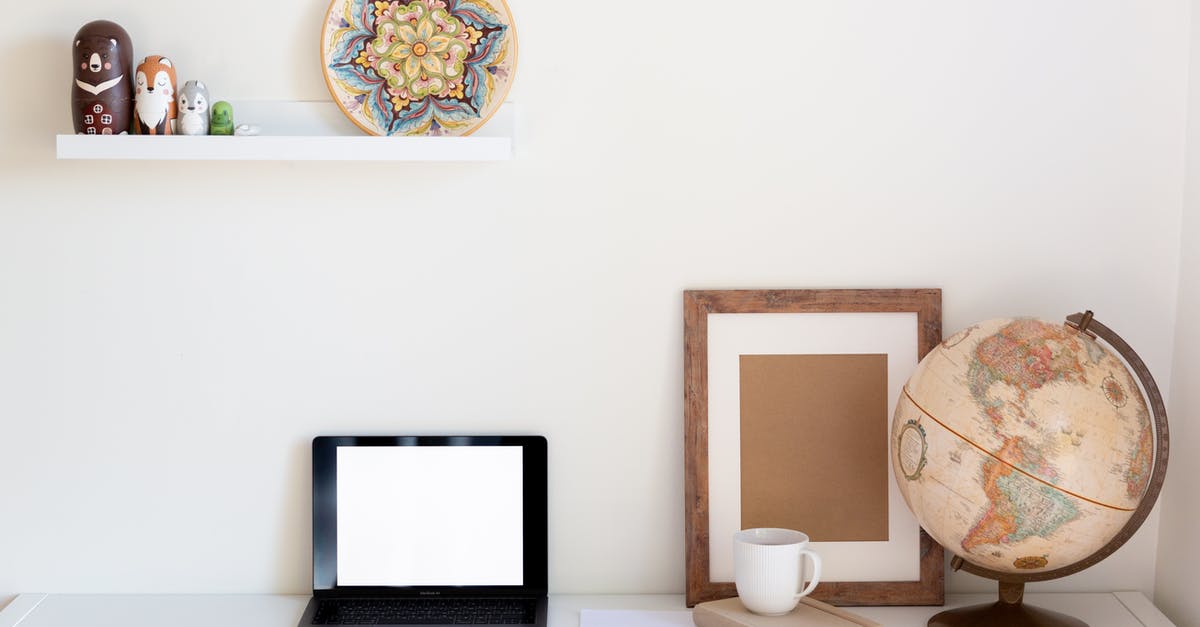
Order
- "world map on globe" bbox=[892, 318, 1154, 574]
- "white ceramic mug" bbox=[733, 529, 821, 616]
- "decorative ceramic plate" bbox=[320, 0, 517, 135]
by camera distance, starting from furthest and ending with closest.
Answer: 1. "decorative ceramic plate" bbox=[320, 0, 517, 135]
2. "white ceramic mug" bbox=[733, 529, 821, 616]
3. "world map on globe" bbox=[892, 318, 1154, 574]

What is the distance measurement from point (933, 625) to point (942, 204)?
569 millimetres

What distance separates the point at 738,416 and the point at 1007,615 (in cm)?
43

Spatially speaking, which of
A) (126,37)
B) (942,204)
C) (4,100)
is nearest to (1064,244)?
(942,204)

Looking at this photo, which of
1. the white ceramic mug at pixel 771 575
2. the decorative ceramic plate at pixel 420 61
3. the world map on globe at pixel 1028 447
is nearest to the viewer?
the world map on globe at pixel 1028 447

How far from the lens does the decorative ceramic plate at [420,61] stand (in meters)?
1.36

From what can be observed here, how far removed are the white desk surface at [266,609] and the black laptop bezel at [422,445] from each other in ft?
0.17

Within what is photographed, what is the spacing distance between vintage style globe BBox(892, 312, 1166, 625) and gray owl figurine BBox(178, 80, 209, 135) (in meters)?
0.98

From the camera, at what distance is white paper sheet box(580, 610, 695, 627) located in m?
1.33

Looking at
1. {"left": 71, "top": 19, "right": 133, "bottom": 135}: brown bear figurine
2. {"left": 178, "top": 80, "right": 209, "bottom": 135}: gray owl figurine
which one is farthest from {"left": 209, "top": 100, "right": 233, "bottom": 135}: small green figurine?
{"left": 71, "top": 19, "right": 133, "bottom": 135}: brown bear figurine

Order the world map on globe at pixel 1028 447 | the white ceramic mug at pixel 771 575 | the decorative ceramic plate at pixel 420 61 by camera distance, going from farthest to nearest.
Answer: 1. the decorative ceramic plate at pixel 420 61
2. the white ceramic mug at pixel 771 575
3. the world map on globe at pixel 1028 447

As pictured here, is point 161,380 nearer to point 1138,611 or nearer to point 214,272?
point 214,272

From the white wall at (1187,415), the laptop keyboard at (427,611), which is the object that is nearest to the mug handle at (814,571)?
the laptop keyboard at (427,611)

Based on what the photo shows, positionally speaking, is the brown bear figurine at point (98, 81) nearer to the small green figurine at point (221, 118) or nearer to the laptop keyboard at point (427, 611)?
the small green figurine at point (221, 118)

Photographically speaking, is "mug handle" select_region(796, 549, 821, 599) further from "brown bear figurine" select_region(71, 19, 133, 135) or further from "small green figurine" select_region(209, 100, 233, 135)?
"brown bear figurine" select_region(71, 19, 133, 135)
